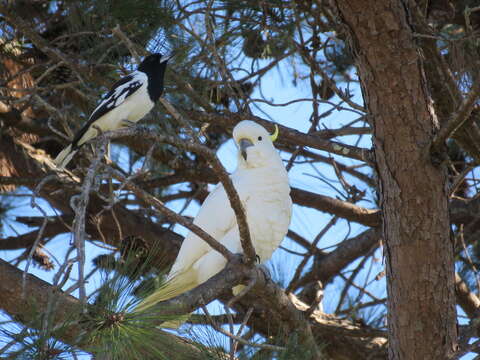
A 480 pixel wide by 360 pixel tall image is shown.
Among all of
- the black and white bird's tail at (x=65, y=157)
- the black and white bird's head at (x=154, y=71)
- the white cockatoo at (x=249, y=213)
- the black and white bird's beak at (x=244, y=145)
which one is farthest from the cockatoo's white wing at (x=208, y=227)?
the black and white bird's tail at (x=65, y=157)

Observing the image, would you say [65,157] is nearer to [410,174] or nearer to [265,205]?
[265,205]

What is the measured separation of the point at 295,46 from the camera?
4094mm

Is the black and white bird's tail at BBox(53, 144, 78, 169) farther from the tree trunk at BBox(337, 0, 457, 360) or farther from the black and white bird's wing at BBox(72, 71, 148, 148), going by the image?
the tree trunk at BBox(337, 0, 457, 360)

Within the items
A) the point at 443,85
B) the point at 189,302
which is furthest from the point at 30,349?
the point at 443,85

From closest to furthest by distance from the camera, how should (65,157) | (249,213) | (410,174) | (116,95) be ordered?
1. (410,174)
2. (249,213)
3. (116,95)
4. (65,157)

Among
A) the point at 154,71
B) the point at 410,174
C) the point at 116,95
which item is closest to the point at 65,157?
the point at 116,95

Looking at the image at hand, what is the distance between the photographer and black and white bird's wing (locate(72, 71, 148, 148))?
3879 millimetres

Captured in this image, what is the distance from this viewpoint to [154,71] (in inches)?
155

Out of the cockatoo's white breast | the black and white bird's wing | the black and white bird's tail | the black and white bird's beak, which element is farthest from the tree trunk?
the black and white bird's tail

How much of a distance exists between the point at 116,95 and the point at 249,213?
116cm

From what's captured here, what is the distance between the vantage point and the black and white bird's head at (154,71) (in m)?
3.85

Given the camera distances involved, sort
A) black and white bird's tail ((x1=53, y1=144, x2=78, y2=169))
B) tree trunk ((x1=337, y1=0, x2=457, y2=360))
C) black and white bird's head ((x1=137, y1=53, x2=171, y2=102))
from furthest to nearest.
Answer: black and white bird's tail ((x1=53, y1=144, x2=78, y2=169)) < black and white bird's head ((x1=137, y1=53, x2=171, y2=102)) < tree trunk ((x1=337, y1=0, x2=457, y2=360))

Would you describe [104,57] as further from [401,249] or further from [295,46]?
[401,249]

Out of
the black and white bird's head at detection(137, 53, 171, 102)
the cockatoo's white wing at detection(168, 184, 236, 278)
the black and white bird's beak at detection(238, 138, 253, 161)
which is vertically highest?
the black and white bird's head at detection(137, 53, 171, 102)
